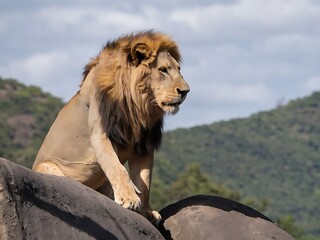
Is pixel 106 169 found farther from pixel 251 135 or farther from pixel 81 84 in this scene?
pixel 251 135

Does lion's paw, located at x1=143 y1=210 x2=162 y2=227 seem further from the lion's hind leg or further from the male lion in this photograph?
the lion's hind leg

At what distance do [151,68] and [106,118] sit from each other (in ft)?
1.41

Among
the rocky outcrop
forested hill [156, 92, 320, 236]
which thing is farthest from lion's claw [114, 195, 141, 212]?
forested hill [156, 92, 320, 236]

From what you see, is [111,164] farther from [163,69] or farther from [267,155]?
[267,155]

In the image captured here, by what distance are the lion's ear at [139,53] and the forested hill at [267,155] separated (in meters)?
42.2

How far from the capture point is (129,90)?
716 centimetres

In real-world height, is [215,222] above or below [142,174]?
below

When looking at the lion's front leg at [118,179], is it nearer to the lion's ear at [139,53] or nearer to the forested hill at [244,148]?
the lion's ear at [139,53]

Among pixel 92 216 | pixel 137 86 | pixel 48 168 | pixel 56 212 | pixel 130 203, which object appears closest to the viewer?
pixel 56 212

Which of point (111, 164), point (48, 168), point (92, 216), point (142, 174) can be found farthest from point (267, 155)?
point (92, 216)

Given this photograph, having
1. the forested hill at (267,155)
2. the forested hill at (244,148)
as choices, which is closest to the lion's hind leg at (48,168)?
the forested hill at (244,148)

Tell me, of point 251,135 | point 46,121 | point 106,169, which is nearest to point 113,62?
point 106,169

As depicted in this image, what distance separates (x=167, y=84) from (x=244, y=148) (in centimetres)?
6676

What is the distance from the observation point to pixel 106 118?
23.4ft
